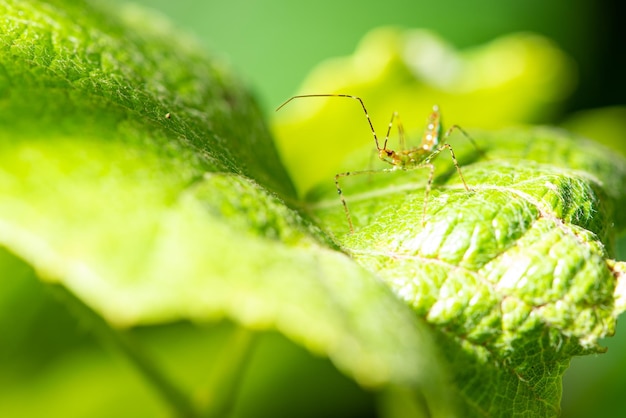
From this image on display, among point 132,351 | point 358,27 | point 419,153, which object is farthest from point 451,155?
point 358,27

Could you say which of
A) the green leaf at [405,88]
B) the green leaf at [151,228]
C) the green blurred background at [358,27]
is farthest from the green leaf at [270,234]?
the green blurred background at [358,27]

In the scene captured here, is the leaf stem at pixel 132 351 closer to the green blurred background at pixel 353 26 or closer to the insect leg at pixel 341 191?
the insect leg at pixel 341 191

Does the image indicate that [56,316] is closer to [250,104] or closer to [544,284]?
[250,104]

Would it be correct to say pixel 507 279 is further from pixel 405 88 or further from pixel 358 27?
pixel 358 27

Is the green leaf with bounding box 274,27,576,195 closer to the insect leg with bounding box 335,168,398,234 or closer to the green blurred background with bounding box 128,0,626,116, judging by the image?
the green blurred background with bounding box 128,0,626,116

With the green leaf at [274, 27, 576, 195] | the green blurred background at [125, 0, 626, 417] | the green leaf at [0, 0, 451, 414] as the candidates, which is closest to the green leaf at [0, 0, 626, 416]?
the green leaf at [0, 0, 451, 414]
